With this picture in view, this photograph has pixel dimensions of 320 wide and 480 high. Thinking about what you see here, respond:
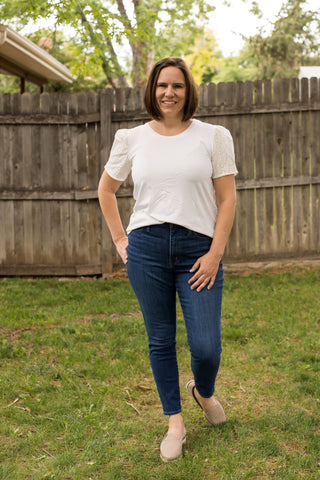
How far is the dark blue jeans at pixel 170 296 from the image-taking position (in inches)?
104

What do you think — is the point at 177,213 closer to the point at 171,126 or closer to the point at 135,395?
the point at 171,126

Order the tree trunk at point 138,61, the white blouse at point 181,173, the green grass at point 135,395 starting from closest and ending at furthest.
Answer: the white blouse at point 181,173 < the green grass at point 135,395 < the tree trunk at point 138,61

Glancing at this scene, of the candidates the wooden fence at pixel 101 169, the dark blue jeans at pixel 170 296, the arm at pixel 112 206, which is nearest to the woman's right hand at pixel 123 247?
the arm at pixel 112 206

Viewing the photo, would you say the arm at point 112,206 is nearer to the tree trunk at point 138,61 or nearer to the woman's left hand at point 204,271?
the woman's left hand at point 204,271

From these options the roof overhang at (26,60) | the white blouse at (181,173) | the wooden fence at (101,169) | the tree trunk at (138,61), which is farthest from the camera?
the tree trunk at (138,61)

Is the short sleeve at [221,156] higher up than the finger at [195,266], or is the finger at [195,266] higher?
the short sleeve at [221,156]

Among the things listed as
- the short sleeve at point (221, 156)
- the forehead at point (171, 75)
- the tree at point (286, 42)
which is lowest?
the short sleeve at point (221, 156)

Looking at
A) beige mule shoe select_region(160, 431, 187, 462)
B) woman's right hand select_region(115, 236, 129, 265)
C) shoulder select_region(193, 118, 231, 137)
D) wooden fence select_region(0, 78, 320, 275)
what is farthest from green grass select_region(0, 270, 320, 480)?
shoulder select_region(193, 118, 231, 137)

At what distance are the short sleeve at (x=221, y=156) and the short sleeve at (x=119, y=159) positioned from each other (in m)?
0.44

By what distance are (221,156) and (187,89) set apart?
1.20ft

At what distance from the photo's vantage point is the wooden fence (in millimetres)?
7332

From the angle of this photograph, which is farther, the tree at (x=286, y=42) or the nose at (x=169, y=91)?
the tree at (x=286, y=42)

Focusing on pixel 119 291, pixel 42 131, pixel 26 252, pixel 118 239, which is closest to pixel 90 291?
pixel 119 291

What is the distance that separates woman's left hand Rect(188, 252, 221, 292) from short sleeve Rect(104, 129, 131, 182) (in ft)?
2.00
